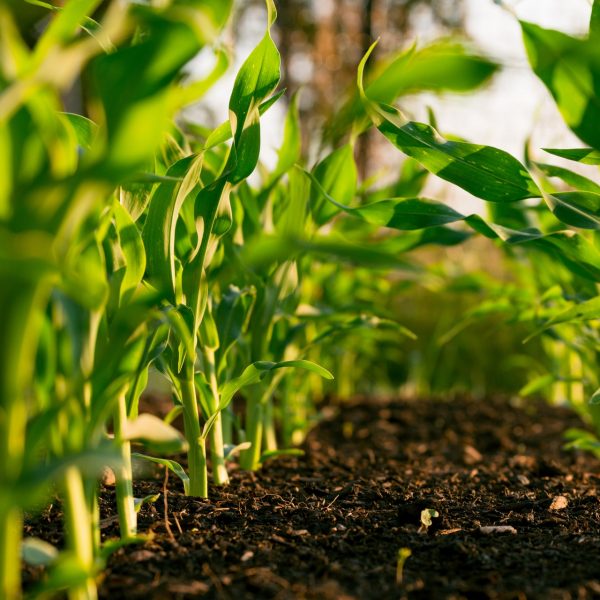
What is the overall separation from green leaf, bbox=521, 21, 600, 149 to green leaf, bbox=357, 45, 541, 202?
0.49 ft

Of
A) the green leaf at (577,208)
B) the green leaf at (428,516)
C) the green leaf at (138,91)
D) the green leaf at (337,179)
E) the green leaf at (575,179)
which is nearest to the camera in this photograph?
the green leaf at (138,91)

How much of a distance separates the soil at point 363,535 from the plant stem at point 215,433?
5 centimetres

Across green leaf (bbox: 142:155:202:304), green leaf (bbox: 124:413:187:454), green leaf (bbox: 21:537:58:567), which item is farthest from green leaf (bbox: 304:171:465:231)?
green leaf (bbox: 21:537:58:567)

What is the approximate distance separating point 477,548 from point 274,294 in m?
0.80

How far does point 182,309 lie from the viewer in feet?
3.77

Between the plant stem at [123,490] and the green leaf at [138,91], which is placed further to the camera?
the plant stem at [123,490]

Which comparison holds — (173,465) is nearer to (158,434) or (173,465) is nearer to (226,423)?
(158,434)

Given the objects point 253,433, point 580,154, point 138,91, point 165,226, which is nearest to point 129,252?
point 165,226

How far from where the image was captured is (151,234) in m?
1.13

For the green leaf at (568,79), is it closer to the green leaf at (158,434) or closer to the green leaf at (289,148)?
the green leaf at (289,148)

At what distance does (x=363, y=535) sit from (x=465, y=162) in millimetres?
753

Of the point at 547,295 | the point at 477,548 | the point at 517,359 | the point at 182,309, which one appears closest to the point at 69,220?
the point at 182,309

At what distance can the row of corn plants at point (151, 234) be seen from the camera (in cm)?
68

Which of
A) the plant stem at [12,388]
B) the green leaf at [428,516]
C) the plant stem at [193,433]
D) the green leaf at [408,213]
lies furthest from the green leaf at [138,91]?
the green leaf at [428,516]
